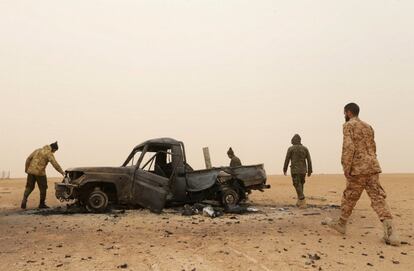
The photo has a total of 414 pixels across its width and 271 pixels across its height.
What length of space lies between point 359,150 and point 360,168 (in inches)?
12.6

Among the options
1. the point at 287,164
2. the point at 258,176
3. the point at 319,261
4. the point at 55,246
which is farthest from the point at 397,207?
the point at 55,246

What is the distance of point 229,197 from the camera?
10375mm

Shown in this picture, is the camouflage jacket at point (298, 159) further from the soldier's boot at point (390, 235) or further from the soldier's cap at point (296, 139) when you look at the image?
the soldier's boot at point (390, 235)

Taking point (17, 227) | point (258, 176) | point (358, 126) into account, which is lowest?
point (17, 227)

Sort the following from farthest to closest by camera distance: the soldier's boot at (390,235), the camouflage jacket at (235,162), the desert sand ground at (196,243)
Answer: the camouflage jacket at (235,162)
the soldier's boot at (390,235)
the desert sand ground at (196,243)

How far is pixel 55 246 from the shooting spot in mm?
5824

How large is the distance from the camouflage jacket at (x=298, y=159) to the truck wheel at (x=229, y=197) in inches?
64.8

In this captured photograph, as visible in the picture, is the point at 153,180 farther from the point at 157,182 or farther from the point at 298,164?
the point at 298,164

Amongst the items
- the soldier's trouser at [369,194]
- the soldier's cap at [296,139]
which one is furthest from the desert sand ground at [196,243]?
the soldier's cap at [296,139]

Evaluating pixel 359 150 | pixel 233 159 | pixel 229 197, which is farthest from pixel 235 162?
pixel 359 150

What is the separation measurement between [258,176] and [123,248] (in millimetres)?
5971

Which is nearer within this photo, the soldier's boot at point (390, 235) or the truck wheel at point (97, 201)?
the soldier's boot at point (390, 235)

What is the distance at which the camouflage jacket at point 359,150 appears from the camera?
6270 millimetres

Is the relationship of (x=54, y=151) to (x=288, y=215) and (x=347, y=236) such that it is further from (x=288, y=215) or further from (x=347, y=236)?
(x=347, y=236)
